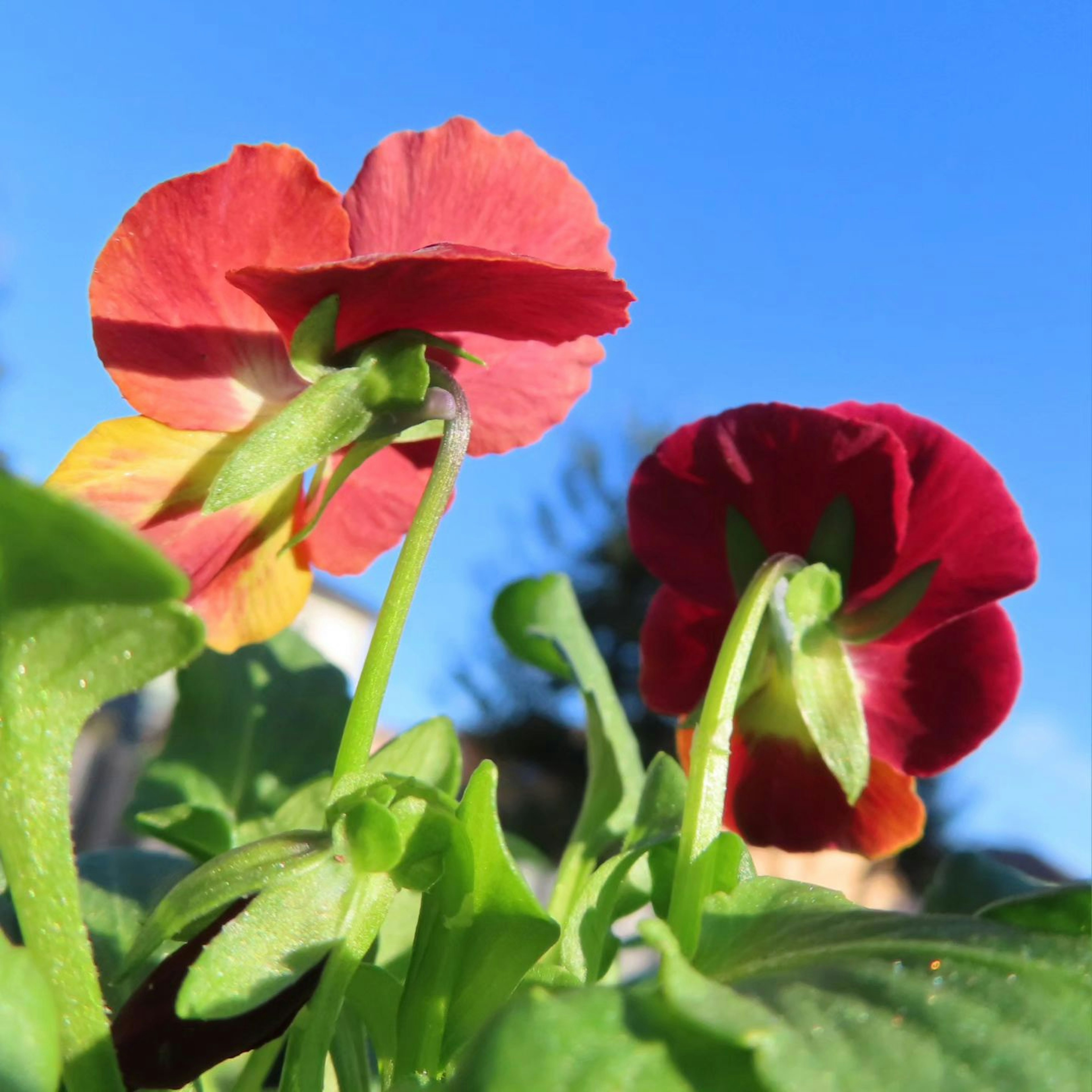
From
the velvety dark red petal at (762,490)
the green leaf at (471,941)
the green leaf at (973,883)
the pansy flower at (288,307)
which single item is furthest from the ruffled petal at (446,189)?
the green leaf at (973,883)

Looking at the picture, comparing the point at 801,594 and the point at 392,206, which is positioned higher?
the point at 392,206

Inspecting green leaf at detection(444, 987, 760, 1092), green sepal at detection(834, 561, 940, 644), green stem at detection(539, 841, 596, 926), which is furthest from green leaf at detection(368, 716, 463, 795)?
green leaf at detection(444, 987, 760, 1092)

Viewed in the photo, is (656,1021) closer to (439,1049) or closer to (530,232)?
(439,1049)

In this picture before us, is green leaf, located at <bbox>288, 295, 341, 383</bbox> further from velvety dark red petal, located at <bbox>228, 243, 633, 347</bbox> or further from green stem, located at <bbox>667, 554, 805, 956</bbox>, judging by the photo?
green stem, located at <bbox>667, 554, 805, 956</bbox>

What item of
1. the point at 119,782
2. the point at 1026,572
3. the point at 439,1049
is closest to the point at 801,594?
the point at 1026,572

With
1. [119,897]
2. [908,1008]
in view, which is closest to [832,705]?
[908,1008]

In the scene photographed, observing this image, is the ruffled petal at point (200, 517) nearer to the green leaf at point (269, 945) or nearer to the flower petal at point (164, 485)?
the flower petal at point (164, 485)

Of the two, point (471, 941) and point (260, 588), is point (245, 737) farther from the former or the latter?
point (471, 941)
